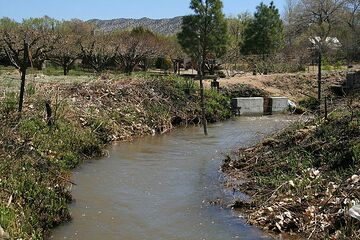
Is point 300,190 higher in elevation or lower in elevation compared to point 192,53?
lower

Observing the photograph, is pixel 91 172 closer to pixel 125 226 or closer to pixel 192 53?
pixel 125 226

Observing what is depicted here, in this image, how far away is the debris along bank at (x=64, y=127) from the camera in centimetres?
815

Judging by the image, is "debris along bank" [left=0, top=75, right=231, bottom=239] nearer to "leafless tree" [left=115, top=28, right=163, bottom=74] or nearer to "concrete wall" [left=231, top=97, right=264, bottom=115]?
"concrete wall" [left=231, top=97, right=264, bottom=115]

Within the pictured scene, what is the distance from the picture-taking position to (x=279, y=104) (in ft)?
83.5

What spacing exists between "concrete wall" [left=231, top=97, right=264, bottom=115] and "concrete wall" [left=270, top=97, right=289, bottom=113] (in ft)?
1.74

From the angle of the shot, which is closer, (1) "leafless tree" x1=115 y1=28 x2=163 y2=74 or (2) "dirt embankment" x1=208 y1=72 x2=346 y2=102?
(2) "dirt embankment" x1=208 y1=72 x2=346 y2=102

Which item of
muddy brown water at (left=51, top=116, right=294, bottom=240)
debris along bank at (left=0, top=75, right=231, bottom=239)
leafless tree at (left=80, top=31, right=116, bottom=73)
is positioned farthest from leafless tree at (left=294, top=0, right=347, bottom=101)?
muddy brown water at (left=51, top=116, right=294, bottom=240)

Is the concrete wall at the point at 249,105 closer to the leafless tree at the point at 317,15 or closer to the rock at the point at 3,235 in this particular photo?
the rock at the point at 3,235

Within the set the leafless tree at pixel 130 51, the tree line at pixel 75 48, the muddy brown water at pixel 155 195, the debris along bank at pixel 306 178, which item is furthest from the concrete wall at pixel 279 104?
the leafless tree at pixel 130 51

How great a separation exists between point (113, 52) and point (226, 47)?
28.7 ft

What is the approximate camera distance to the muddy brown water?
818 cm

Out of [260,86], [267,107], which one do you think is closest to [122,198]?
[267,107]

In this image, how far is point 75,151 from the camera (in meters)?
13.4

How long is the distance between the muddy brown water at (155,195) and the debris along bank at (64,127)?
47 cm
